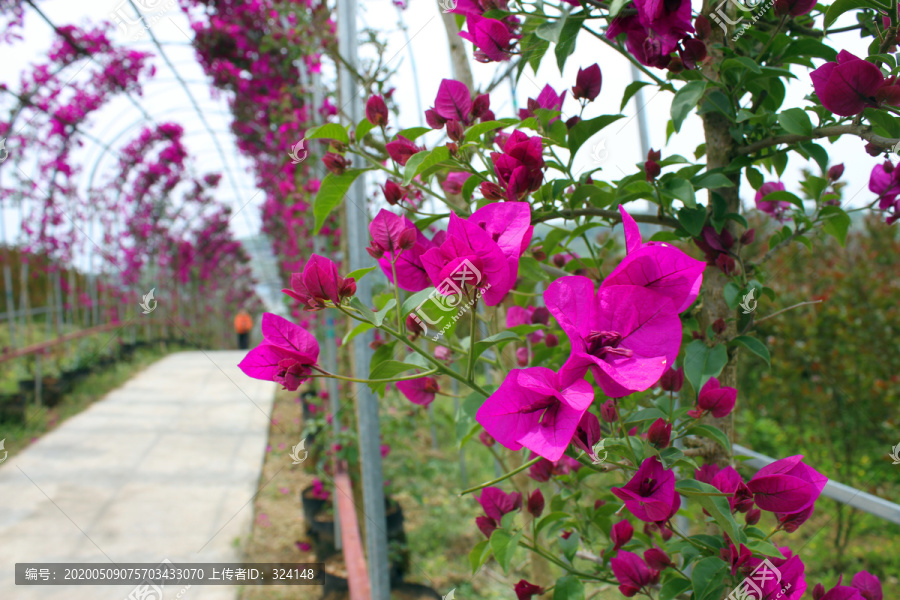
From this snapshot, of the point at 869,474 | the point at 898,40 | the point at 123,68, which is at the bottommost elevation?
the point at 869,474

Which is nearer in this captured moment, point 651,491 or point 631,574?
point 651,491

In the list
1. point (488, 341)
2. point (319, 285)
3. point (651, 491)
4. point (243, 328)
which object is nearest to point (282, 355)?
point (319, 285)

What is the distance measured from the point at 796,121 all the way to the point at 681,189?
0.10 metres

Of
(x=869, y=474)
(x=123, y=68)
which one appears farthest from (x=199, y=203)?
(x=869, y=474)

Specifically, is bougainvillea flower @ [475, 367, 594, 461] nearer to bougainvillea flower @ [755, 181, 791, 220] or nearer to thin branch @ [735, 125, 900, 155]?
thin branch @ [735, 125, 900, 155]

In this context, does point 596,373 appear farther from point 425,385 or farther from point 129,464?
point 129,464

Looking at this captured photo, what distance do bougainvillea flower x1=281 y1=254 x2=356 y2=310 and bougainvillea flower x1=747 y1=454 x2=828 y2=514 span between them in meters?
0.31

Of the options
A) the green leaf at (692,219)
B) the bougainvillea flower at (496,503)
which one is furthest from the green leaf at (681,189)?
the bougainvillea flower at (496,503)

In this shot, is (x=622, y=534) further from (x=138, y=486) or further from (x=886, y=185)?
(x=138, y=486)

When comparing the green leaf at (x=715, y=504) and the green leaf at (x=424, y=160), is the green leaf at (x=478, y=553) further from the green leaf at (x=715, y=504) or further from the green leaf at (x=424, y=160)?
the green leaf at (x=424, y=160)

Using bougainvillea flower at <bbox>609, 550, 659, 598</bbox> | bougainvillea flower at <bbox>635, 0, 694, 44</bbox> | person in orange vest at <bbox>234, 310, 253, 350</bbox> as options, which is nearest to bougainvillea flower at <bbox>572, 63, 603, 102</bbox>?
bougainvillea flower at <bbox>635, 0, 694, 44</bbox>

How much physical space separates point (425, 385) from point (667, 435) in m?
0.27

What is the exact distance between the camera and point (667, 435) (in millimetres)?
395

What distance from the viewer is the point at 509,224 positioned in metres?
0.35
